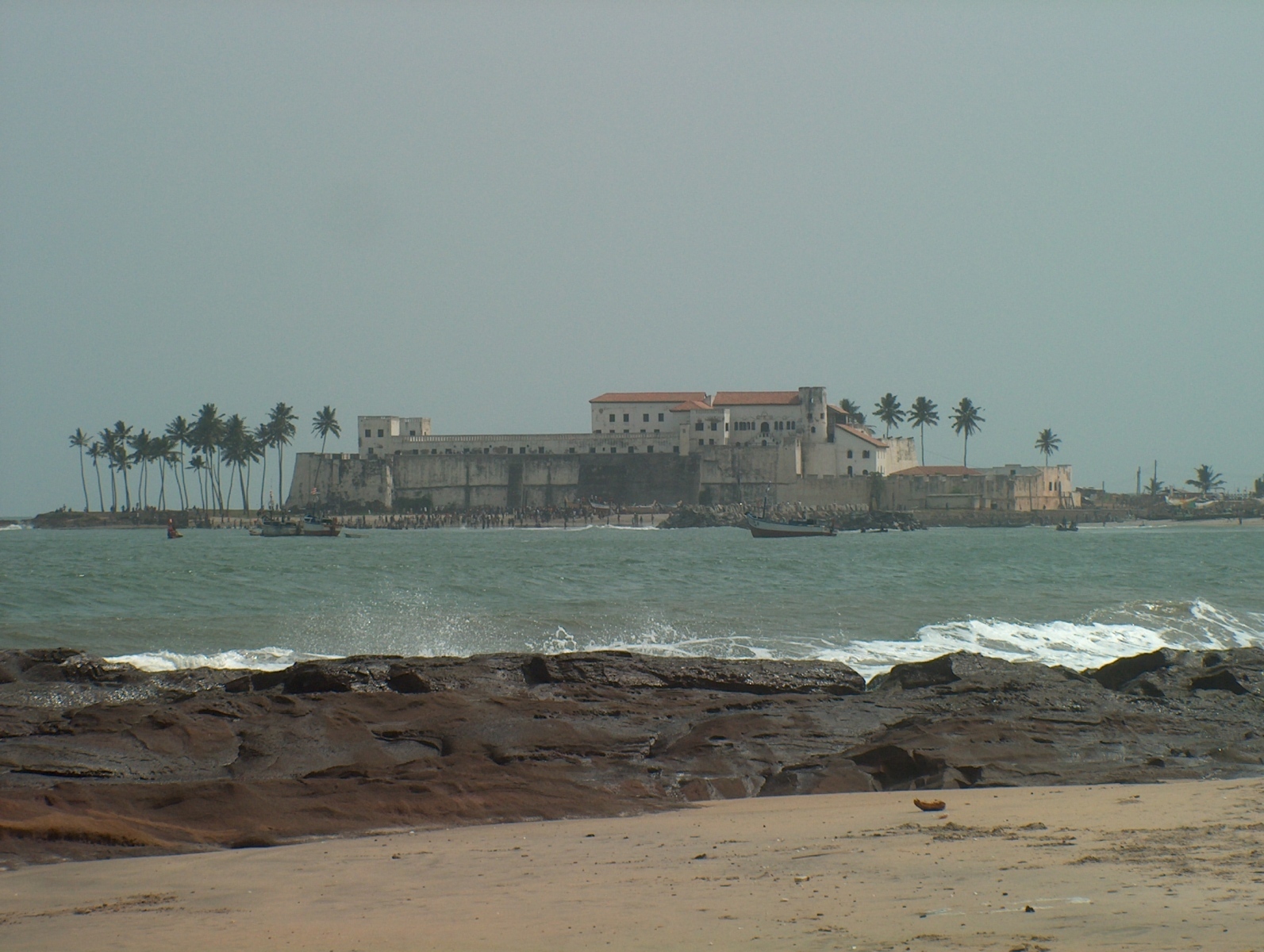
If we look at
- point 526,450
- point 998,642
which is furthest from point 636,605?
point 526,450

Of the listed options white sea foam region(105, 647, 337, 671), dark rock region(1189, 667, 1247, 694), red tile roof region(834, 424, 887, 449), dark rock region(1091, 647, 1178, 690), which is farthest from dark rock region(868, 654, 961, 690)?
red tile roof region(834, 424, 887, 449)

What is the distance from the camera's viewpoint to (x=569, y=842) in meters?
6.57

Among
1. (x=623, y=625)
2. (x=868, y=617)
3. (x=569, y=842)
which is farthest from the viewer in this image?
(x=868, y=617)

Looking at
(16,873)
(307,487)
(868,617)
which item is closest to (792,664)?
(16,873)

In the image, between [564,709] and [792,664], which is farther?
[792,664]

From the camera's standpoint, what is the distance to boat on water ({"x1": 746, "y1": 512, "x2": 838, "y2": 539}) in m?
71.4

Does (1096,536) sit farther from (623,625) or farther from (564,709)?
(564,709)

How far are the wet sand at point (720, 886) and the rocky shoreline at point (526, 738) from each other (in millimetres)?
576

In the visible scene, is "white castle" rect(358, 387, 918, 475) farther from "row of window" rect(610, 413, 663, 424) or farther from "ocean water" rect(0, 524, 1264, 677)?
"ocean water" rect(0, 524, 1264, 677)

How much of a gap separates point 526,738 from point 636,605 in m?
14.2

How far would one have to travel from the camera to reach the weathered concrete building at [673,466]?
90.2 meters

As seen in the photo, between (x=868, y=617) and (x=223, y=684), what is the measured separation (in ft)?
40.7

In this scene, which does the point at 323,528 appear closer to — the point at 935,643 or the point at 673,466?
the point at 673,466

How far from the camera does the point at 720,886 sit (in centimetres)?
544
